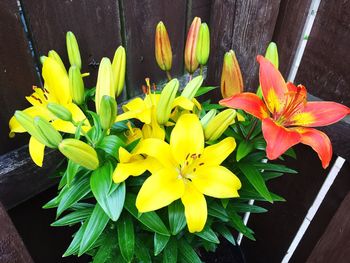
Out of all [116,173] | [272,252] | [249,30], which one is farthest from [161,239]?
[272,252]

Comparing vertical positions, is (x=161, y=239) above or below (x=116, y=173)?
below

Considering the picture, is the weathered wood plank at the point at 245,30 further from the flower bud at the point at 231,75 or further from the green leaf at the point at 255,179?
the green leaf at the point at 255,179

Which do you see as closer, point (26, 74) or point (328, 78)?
point (26, 74)

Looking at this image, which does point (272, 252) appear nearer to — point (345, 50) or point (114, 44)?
point (345, 50)

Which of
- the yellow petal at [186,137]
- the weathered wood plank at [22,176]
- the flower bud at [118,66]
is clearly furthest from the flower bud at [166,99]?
the weathered wood plank at [22,176]

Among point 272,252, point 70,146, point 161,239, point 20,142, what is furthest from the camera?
point 272,252

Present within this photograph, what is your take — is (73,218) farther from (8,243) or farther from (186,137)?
(186,137)
